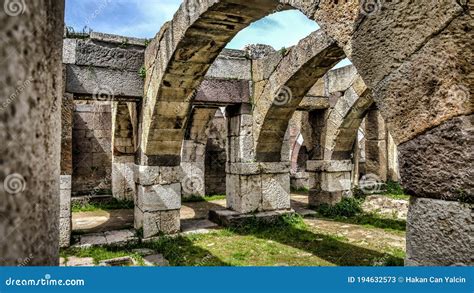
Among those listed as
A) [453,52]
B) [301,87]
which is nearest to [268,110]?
[301,87]

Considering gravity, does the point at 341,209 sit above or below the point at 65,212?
below

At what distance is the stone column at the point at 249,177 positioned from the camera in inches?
256

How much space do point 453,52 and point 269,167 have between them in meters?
5.49

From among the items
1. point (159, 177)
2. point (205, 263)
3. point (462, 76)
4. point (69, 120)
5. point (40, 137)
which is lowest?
point (205, 263)

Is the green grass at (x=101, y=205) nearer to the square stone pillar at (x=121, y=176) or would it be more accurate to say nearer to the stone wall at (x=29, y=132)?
the square stone pillar at (x=121, y=176)

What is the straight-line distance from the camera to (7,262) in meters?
0.72

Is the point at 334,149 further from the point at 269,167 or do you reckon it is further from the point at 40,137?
the point at 40,137

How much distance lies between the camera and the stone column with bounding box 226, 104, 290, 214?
6.51 m

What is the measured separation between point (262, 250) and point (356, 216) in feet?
11.6

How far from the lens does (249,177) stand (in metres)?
6.54

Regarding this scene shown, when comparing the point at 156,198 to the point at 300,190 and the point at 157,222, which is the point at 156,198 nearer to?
the point at 157,222
